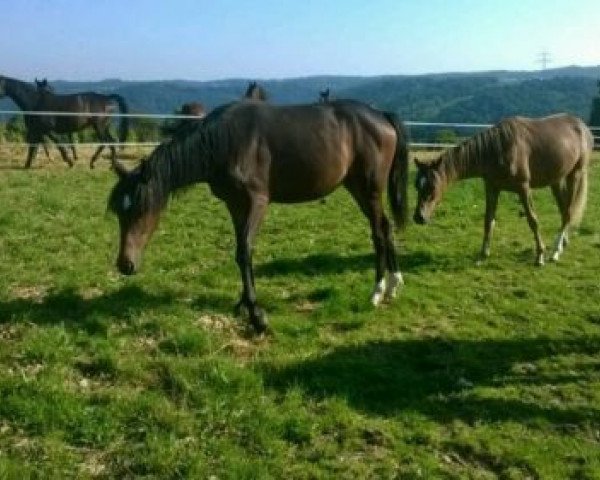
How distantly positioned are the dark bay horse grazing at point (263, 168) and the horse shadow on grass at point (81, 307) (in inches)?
21.2

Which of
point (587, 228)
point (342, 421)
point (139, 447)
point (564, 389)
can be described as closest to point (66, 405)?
point (139, 447)

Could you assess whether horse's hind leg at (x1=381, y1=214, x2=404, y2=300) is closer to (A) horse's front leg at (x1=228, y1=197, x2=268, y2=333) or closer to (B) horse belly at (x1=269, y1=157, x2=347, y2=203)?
(B) horse belly at (x1=269, y1=157, x2=347, y2=203)

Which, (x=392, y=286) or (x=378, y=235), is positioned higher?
(x=378, y=235)

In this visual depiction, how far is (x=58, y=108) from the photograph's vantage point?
19.6 m

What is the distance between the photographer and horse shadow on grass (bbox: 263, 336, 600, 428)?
566 centimetres

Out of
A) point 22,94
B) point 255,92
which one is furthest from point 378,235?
point 22,94

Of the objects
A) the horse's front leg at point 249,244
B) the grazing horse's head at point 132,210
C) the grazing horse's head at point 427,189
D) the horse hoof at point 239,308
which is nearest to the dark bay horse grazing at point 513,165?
the grazing horse's head at point 427,189

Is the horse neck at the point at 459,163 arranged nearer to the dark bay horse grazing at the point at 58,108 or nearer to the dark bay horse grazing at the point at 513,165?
the dark bay horse grazing at the point at 513,165

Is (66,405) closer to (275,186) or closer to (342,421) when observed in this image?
(342,421)

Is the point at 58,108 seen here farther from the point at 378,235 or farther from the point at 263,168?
the point at 263,168

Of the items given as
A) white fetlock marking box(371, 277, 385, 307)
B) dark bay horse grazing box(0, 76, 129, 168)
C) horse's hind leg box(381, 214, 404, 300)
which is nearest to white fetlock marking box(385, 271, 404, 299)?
horse's hind leg box(381, 214, 404, 300)

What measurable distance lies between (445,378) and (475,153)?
4.59 meters

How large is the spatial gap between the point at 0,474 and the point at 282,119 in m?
4.14

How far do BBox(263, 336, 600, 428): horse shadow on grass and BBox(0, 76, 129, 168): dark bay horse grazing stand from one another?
13735mm
